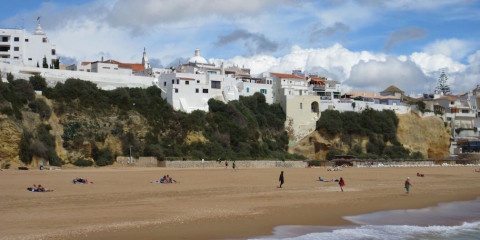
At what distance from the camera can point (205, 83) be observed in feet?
175

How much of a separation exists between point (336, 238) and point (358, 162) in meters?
40.9

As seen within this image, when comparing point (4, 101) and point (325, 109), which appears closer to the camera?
point (4, 101)

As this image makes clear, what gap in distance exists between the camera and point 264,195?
22078 millimetres

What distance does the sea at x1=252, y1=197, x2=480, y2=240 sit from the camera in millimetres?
13953

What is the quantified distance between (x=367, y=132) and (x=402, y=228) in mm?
46336

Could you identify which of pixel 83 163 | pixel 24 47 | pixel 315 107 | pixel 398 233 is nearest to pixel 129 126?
pixel 83 163

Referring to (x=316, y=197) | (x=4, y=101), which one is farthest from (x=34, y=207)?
(x=4, y=101)

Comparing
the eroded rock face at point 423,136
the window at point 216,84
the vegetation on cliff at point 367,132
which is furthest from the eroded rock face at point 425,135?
the window at point 216,84

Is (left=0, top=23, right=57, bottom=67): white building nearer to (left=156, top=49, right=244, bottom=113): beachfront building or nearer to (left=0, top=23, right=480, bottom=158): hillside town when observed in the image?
(left=0, top=23, right=480, bottom=158): hillside town

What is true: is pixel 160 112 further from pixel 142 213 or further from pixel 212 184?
pixel 142 213

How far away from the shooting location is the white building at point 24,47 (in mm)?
51353

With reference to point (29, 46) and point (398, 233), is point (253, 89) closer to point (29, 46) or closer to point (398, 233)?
point (29, 46)

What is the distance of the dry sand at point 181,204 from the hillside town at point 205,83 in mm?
20013

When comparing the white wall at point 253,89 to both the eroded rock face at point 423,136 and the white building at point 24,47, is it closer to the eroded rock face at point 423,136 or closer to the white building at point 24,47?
the eroded rock face at point 423,136
